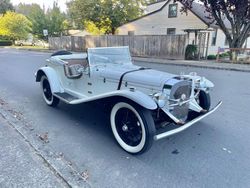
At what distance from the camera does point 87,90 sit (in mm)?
4438

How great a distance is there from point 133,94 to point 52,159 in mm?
1447

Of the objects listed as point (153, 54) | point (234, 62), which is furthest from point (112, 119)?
point (153, 54)

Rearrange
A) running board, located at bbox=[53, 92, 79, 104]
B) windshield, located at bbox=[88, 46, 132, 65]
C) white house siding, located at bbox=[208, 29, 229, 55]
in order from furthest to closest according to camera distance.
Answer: white house siding, located at bbox=[208, 29, 229, 55] < running board, located at bbox=[53, 92, 79, 104] < windshield, located at bbox=[88, 46, 132, 65]

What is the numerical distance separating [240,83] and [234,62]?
6.57 meters

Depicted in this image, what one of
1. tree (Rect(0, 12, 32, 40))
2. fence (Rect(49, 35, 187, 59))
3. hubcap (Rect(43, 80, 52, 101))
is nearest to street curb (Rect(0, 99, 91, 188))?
hubcap (Rect(43, 80, 52, 101))

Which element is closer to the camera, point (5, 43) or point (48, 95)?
point (48, 95)

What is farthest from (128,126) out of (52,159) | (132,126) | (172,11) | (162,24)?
(162,24)

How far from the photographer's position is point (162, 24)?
2316cm

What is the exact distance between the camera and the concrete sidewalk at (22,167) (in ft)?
8.03

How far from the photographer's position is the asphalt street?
104 inches

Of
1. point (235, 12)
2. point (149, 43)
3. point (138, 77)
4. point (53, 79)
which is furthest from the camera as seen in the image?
point (149, 43)

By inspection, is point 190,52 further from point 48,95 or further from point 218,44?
point 48,95

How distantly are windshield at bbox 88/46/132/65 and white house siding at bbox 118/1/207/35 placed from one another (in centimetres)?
1806

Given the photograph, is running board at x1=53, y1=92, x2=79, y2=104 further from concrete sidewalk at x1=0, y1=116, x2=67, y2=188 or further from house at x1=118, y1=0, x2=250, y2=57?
house at x1=118, y1=0, x2=250, y2=57
